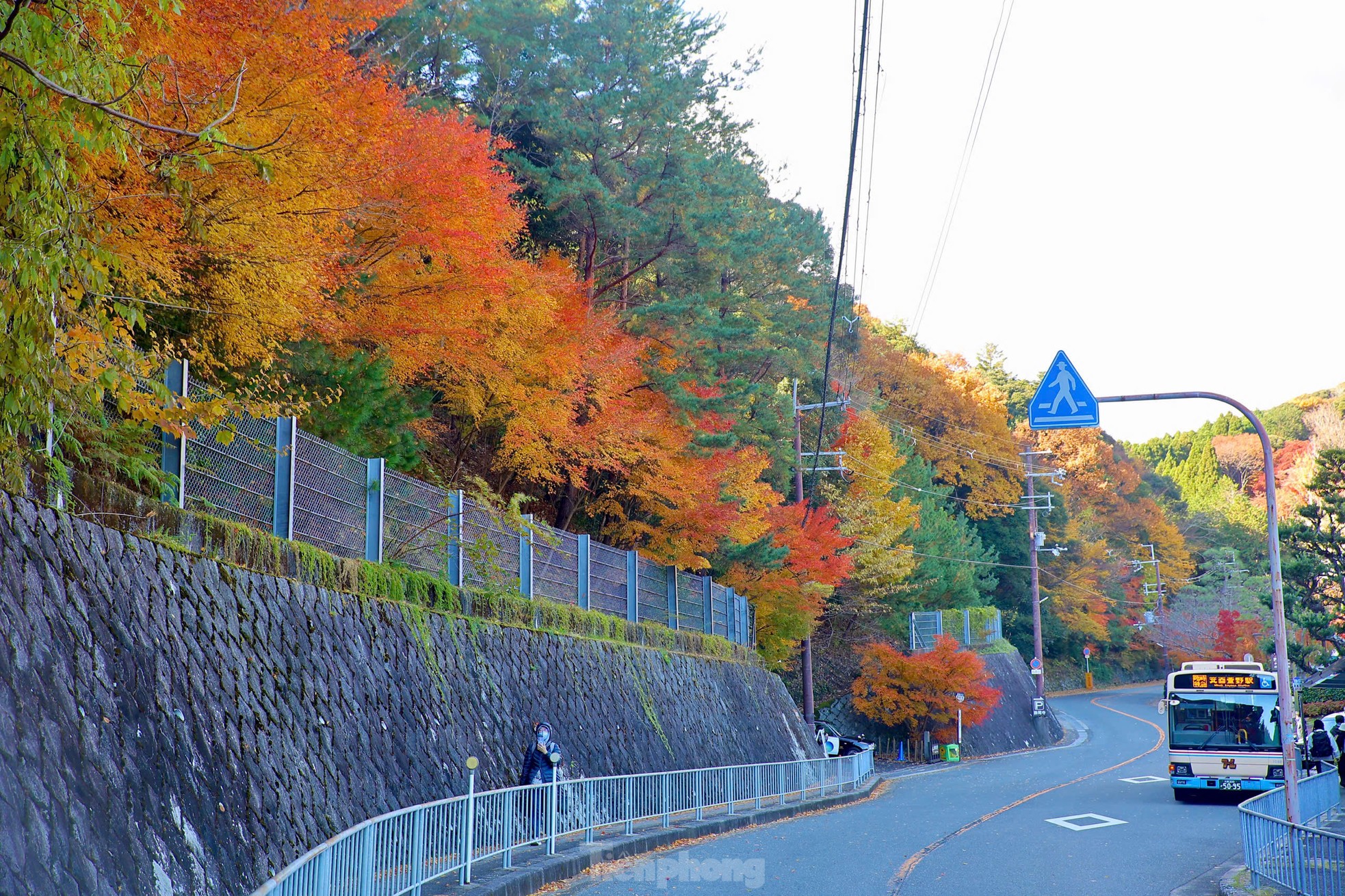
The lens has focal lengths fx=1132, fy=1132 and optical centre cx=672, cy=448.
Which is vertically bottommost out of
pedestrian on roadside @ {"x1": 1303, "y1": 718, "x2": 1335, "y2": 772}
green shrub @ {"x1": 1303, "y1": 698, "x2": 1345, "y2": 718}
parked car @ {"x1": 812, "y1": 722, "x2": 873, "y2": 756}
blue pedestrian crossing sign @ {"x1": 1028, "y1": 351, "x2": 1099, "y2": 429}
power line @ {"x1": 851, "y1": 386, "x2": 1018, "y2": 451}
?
parked car @ {"x1": 812, "y1": 722, "x2": 873, "y2": 756}

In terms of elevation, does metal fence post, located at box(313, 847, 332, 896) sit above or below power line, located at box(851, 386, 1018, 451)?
below

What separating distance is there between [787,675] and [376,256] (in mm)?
35477

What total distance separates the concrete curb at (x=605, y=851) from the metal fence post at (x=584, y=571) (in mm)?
5886

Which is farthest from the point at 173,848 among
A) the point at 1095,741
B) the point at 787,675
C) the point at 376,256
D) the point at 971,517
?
the point at 971,517

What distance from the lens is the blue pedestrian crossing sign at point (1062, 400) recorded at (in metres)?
12.7

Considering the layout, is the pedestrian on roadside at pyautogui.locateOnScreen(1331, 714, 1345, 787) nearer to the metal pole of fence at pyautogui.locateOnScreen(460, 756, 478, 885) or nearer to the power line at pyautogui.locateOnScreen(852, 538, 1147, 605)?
the power line at pyautogui.locateOnScreen(852, 538, 1147, 605)

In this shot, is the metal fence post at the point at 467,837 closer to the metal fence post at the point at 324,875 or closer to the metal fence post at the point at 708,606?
the metal fence post at the point at 324,875

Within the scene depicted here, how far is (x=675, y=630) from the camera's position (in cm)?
2955

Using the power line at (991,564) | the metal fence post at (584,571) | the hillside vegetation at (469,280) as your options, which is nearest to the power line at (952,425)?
the hillside vegetation at (469,280)

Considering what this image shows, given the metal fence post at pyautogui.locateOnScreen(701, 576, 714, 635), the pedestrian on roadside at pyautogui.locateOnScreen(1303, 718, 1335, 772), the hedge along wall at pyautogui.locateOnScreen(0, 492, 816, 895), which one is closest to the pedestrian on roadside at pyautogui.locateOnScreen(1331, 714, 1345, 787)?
the pedestrian on roadside at pyautogui.locateOnScreen(1303, 718, 1335, 772)

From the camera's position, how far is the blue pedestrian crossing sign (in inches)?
501

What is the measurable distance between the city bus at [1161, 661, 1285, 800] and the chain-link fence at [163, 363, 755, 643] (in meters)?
12.6

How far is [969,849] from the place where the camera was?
1670 cm

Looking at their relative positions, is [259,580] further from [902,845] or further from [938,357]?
[938,357]
